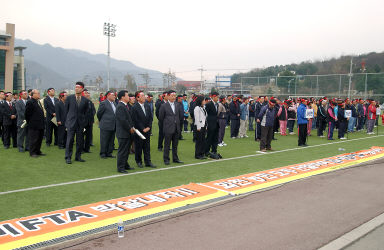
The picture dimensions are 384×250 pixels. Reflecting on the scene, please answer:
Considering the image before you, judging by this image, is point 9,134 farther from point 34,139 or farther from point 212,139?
point 212,139

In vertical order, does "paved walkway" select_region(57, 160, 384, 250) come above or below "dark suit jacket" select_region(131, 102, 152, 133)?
below

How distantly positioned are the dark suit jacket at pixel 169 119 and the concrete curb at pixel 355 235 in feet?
17.6

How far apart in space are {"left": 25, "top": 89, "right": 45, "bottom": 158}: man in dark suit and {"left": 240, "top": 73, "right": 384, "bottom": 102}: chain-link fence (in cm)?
2667

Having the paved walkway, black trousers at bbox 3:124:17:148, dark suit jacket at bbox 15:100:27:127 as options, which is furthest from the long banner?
black trousers at bbox 3:124:17:148

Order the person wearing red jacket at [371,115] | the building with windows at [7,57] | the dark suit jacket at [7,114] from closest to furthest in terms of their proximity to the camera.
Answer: the dark suit jacket at [7,114] < the person wearing red jacket at [371,115] < the building with windows at [7,57]

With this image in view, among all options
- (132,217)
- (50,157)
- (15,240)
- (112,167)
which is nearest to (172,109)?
(112,167)

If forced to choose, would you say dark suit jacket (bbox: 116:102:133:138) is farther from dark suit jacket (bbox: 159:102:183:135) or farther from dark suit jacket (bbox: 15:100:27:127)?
dark suit jacket (bbox: 15:100:27:127)

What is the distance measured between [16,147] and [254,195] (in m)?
8.92

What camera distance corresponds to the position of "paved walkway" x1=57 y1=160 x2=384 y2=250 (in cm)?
409

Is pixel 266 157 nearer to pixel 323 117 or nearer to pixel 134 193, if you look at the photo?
pixel 134 193

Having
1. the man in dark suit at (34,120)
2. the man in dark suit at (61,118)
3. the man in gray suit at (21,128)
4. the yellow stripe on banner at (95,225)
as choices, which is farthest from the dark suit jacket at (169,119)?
the man in gray suit at (21,128)

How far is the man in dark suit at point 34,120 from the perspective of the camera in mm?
9328

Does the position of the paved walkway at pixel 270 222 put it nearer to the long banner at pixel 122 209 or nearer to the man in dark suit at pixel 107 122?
the long banner at pixel 122 209

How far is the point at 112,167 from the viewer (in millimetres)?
8570
